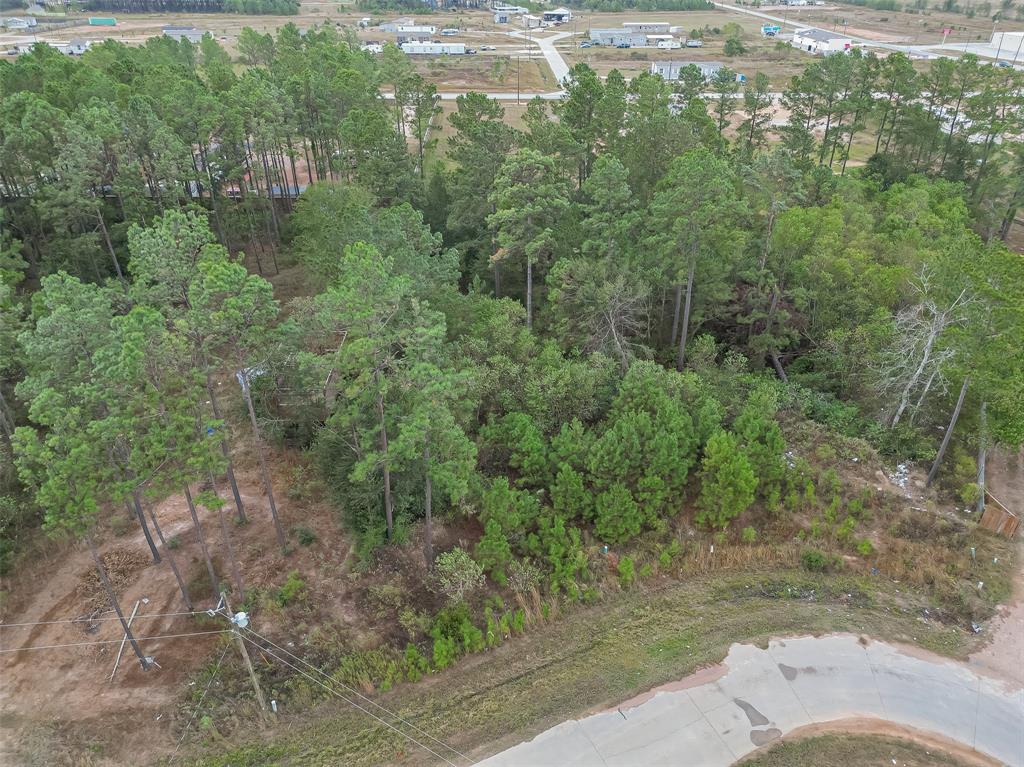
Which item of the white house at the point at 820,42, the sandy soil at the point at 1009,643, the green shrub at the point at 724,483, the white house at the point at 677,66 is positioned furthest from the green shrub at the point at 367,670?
the white house at the point at 820,42

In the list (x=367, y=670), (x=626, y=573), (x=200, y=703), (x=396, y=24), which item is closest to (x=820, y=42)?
(x=396, y=24)

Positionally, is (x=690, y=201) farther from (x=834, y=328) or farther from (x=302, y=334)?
(x=302, y=334)

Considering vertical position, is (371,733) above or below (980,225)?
below

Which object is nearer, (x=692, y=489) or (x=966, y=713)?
(x=966, y=713)

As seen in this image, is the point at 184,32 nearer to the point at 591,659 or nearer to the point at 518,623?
the point at 518,623

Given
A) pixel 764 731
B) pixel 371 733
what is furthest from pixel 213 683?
pixel 764 731
